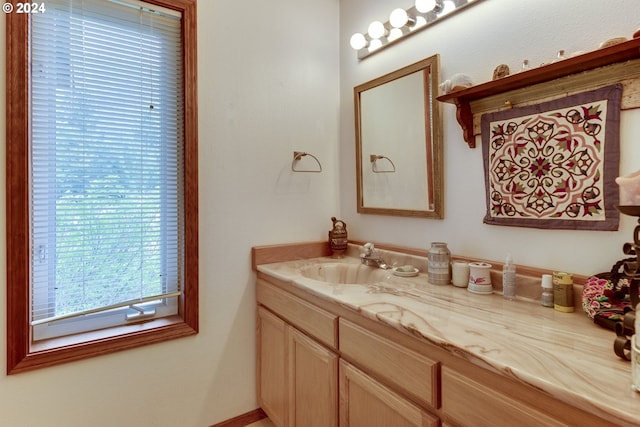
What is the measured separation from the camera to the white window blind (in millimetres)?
1336

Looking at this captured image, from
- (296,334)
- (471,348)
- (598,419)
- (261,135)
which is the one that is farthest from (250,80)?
(598,419)

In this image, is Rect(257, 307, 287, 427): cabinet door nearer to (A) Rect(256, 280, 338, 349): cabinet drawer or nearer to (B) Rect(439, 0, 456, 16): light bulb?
(A) Rect(256, 280, 338, 349): cabinet drawer

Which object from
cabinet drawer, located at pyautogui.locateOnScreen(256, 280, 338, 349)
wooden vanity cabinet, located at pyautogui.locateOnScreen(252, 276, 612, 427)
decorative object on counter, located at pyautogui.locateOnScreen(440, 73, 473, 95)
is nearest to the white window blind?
cabinet drawer, located at pyautogui.locateOnScreen(256, 280, 338, 349)

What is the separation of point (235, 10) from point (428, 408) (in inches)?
76.5

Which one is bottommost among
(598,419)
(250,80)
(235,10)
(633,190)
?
(598,419)

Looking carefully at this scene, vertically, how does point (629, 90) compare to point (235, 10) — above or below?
below

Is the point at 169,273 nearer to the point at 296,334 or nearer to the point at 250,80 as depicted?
the point at 296,334

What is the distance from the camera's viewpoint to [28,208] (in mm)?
1272

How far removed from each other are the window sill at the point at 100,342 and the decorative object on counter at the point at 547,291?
4.87ft

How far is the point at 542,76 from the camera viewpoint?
113 cm

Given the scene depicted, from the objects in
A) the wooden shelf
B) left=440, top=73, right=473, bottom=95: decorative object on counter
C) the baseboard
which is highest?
left=440, top=73, right=473, bottom=95: decorative object on counter

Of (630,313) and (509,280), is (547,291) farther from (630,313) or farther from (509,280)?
(630,313)

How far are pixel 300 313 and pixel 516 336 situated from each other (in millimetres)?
840

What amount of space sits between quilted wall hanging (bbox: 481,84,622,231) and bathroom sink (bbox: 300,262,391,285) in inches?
26.1
